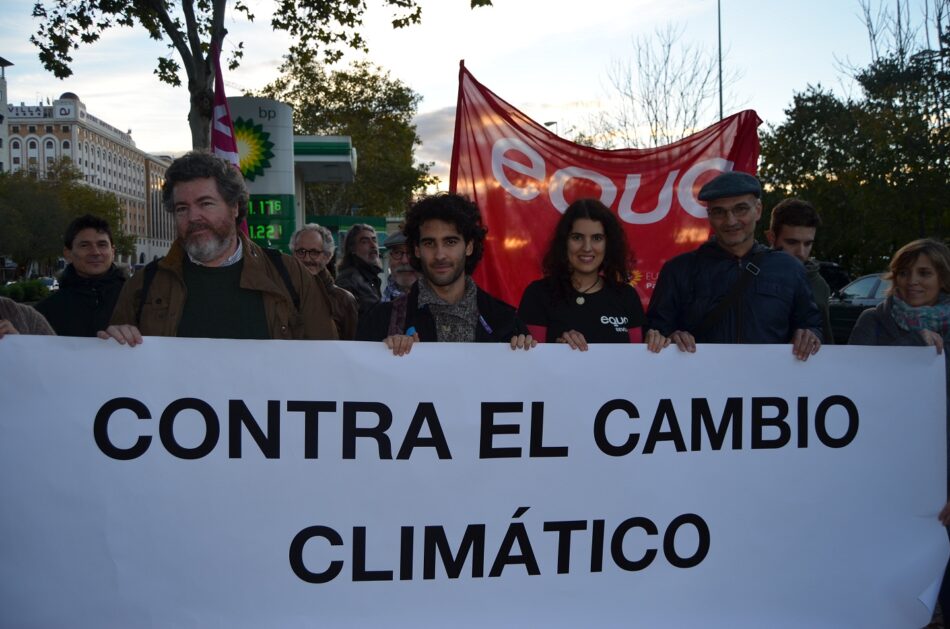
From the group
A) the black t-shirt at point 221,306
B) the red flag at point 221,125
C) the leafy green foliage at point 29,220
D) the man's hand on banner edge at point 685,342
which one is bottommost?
the man's hand on banner edge at point 685,342

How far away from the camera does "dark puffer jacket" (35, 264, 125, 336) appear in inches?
160

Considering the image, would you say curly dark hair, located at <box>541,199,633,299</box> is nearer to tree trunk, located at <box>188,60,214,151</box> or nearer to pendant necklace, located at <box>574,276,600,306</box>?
pendant necklace, located at <box>574,276,600,306</box>

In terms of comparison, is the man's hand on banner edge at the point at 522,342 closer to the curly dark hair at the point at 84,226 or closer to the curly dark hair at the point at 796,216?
the curly dark hair at the point at 796,216

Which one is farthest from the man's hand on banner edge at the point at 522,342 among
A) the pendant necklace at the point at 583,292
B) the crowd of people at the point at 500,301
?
the pendant necklace at the point at 583,292

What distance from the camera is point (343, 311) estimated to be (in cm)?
491

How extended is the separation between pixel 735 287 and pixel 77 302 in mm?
3151

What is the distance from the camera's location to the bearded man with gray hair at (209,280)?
3.03 metres

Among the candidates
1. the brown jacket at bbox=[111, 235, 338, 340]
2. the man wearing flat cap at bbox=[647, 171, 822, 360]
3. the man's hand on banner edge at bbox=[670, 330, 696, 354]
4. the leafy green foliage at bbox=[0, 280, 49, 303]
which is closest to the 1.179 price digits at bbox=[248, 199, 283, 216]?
the brown jacket at bbox=[111, 235, 338, 340]

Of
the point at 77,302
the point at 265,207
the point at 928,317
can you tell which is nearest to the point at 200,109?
the point at 265,207

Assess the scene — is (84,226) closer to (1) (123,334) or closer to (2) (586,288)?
(1) (123,334)

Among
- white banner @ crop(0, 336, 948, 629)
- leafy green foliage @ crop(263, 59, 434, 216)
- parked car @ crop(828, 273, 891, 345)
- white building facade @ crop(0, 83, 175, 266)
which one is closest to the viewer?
white banner @ crop(0, 336, 948, 629)

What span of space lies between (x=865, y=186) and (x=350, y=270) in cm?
1294

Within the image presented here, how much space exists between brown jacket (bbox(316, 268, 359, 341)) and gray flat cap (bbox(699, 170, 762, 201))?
210 centimetres

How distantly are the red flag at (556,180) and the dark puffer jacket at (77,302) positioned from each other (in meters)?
1.91
